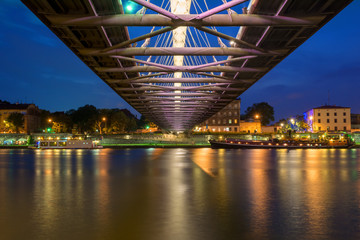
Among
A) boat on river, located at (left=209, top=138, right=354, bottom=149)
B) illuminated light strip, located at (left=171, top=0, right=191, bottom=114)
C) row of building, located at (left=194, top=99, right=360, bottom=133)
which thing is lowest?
boat on river, located at (left=209, top=138, right=354, bottom=149)

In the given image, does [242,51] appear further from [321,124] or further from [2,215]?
[321,124]

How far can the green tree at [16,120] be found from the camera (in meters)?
121

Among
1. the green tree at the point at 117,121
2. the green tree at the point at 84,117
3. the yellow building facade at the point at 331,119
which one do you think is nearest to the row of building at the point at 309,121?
the yellow building facade at the point at 331,119

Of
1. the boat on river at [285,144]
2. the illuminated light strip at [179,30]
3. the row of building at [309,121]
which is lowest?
the boat on river at [285,144]

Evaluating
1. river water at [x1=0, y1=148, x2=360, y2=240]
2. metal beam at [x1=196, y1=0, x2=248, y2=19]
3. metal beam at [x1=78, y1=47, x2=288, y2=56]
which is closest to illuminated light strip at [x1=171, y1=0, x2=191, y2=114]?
metal beam at [x1=78, y1=47, x2=288, y2=56]

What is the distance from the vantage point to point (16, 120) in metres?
122

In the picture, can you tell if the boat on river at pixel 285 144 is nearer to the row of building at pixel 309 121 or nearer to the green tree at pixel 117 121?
the row of building at pixel 309 121

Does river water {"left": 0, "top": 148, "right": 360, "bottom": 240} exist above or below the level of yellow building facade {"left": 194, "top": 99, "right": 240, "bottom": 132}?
below

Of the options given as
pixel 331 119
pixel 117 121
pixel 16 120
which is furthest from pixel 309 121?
pixel 16 120

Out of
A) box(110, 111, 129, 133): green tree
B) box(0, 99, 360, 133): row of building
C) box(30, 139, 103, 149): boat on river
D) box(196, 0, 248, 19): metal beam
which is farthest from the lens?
box(0, 99, 360, 133): row of building

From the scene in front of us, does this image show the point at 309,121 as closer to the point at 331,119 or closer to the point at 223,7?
the point at 331,119

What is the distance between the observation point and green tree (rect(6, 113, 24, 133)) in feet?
398

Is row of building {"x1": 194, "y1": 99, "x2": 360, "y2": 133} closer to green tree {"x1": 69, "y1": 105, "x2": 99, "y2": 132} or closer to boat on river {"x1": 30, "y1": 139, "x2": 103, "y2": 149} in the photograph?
green tree {"x1": 69, "y1": 105, "x2": 99, "y2": 132}

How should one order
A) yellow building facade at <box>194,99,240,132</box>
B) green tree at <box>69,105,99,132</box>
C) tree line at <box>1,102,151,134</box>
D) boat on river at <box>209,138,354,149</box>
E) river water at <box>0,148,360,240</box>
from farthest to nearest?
green tree at <box>69,105,99,132</box>, yellow building facade at <box>194,99,240,132</box>, tree line at <box>1,102,151,134</box>, boat on river at <box>209,138,354,149</box>, river water at <box>0,148,360,240</box>
